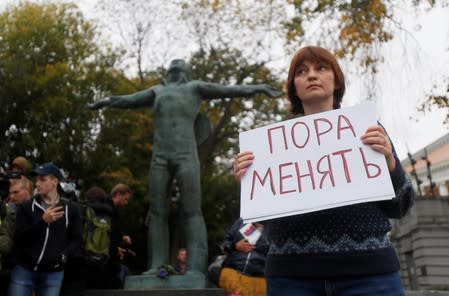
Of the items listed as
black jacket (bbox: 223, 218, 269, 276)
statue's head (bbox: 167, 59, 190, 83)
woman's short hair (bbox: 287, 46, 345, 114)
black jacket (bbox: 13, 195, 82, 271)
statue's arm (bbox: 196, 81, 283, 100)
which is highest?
statue's head (bbox: 167, 59, 190, 83)

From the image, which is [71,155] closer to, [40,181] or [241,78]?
[241,78]

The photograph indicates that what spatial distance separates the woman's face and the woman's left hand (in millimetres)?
281

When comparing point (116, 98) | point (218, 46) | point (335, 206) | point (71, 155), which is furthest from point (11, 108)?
point (335, 206)

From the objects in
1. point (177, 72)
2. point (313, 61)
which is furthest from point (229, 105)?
point (313, 61)

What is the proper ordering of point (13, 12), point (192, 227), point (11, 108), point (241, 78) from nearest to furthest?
1. point (192, 227)
2. point (241, 78)
3. point (11, 108)
4. point (13, 12)

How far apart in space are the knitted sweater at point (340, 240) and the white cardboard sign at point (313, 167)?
0.06 metres

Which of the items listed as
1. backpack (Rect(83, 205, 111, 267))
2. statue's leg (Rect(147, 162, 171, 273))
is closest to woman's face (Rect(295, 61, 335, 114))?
backpack (Rect(83, 205, 111, 267))

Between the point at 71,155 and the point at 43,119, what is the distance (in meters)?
1.97

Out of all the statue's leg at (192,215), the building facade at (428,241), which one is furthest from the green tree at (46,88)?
the statue's leg at (192,215)

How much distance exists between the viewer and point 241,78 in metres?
23.5

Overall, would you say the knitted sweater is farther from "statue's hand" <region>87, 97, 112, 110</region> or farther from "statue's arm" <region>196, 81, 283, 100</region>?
"statue's hand" <region>87, 97, 112, 110</region>

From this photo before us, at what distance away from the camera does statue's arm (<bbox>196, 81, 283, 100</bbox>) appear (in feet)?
25.4

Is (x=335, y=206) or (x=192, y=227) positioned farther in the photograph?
(x=192, y=227)

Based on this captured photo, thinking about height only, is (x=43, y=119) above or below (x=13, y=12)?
below
